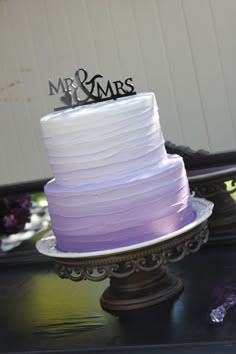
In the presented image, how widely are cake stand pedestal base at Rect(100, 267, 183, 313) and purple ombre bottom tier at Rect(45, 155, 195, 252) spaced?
103 mm

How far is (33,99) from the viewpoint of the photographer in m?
1.21

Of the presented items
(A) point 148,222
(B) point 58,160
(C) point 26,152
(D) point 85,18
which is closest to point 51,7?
(D) point 85,18

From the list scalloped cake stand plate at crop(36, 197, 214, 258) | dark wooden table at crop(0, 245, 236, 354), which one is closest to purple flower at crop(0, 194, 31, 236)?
dark wooden table at crop(0, 245, 236, 354)

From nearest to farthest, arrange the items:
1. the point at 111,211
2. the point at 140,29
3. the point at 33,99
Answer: the point at 111,211 → the point at 140,29 → the point at 33,99

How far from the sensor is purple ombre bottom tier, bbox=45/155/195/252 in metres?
0.84

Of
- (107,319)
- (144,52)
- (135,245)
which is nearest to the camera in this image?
(135,245)

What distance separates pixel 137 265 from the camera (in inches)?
34.0

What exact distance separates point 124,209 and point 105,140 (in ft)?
0.28

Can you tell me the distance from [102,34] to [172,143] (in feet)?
0.69

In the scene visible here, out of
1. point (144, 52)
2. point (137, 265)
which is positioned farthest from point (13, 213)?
point (137, 265)

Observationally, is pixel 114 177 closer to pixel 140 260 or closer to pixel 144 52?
pixel 140 260

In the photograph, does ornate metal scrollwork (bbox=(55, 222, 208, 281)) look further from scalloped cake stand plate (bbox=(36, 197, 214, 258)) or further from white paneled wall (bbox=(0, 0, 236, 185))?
white paneled wall (bbox=(0, 0, 236, 185))

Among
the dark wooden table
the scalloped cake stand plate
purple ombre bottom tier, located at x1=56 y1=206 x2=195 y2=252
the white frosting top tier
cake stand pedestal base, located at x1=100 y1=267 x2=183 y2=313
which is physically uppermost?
the white frosting top tier

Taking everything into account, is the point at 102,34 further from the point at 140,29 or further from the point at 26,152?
the point at 26,152
